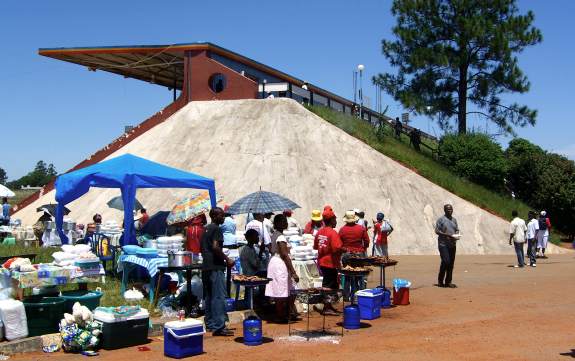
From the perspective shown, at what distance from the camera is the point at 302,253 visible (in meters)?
12.1

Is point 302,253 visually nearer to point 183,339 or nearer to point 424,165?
point 183,339

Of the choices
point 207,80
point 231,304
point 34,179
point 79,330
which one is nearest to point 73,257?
point 79,330

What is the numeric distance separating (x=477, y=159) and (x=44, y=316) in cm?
2592

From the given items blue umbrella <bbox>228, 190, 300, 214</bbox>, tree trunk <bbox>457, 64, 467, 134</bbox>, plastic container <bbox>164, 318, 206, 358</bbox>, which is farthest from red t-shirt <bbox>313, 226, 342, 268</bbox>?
tree trunk <bbox>457, 64, 467, 134</bbox>

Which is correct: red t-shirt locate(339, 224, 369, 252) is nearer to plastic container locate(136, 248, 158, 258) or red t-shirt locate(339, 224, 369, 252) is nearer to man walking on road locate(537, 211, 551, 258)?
plastic container locate(136, 248, 158, 258)

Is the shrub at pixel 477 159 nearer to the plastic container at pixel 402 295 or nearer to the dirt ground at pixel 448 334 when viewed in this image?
the dirt ground at pixel 448 334

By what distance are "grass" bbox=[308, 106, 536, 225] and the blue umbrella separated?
15.3 meters

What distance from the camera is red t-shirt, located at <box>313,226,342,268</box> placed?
32.7 ft

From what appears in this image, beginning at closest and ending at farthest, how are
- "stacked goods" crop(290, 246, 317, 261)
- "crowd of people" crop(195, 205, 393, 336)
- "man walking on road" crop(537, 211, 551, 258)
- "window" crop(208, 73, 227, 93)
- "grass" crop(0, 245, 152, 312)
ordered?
"crowd of people" crop(195, 205, 393, 336), "grass" crop(0, 245, 152, 312), "stacked goods" crop(290, 246, 317, 261), "man walking on road" crop(537, 211, 551, 258), "window" crop(208, 73, 227, 93)

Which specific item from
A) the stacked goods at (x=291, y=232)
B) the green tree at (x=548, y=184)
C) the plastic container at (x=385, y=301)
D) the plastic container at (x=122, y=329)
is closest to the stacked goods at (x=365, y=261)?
the plastic container at (x=385, y=301)

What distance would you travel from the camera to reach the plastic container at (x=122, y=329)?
8.01 m

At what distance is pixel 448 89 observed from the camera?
34656 millimetres

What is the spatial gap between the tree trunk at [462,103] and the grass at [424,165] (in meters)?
4.19

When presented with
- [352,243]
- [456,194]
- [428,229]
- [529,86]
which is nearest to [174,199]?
[428,229]
